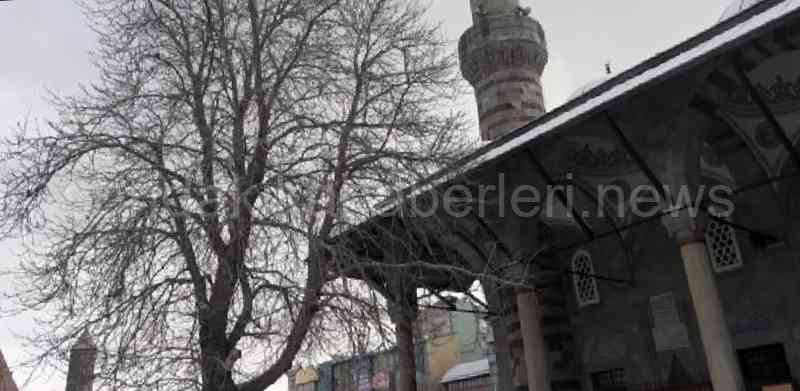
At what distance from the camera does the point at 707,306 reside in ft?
22.1

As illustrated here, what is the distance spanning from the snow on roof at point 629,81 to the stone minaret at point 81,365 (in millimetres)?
3071

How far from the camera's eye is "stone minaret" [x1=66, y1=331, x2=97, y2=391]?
575 cm

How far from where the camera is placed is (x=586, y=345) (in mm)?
11117

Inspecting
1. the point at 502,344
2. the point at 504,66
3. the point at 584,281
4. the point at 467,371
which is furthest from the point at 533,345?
the point at 467,371

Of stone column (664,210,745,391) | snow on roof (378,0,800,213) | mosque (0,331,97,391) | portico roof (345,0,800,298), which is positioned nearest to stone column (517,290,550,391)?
portico roof (345,0,800,298)

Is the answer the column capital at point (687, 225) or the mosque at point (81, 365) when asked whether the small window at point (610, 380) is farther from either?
the mosque at point (81, 365)

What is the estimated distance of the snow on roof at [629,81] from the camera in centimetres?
615

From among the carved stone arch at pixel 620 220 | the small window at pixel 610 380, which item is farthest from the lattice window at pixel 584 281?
the small window at pixel 610 380

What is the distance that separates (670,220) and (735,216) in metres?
2.75

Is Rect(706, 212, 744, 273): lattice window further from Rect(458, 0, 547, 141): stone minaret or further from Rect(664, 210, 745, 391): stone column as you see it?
Rect(458, 0, 547, 141): stone minaret

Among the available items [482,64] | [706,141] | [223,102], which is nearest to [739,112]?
[706,141]

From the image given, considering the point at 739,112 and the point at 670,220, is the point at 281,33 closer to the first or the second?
the point at 670,220

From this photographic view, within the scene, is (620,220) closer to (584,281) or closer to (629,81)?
(584,281)

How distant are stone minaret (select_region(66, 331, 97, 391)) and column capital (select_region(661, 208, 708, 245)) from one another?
19.9ft
